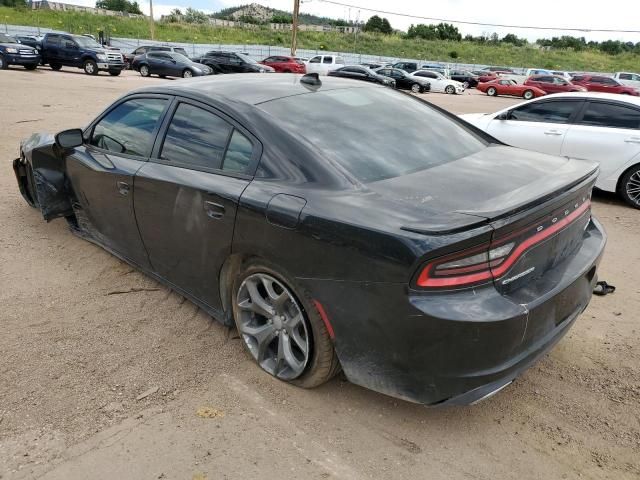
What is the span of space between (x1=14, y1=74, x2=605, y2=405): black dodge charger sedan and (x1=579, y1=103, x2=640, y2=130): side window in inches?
171

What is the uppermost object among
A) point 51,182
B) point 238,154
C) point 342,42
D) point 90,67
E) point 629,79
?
point 342,42

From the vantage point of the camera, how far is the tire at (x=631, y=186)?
6.62m

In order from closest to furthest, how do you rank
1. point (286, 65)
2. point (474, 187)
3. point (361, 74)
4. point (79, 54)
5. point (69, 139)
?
point (474, 187)
point (69, 139)
point (79, 54)
point (361, 74)
point (286, 65)

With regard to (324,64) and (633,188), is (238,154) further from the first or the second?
(324,64)

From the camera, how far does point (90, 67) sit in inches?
970

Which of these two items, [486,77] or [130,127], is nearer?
[130,127]

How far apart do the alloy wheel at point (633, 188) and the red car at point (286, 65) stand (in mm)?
26781

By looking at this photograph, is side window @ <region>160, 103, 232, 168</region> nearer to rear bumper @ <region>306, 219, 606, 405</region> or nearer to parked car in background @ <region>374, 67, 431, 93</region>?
rear bumper @ <region>306, 219, 606, 405</region>

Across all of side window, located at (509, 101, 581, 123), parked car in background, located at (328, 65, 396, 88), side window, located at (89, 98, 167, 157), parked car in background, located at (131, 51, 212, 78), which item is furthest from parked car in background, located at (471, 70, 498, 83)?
side window, located at (89, 98, 167, 157)

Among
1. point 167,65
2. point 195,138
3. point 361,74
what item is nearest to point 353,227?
point 195,138

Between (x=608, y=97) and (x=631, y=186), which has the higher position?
(x=608, y=97)

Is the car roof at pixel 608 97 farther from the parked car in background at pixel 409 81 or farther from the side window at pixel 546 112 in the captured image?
the parked car in background at pixel 409 81

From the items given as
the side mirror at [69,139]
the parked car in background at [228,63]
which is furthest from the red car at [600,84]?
the side mirror at [69,139]

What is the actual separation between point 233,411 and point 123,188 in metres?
1.75
